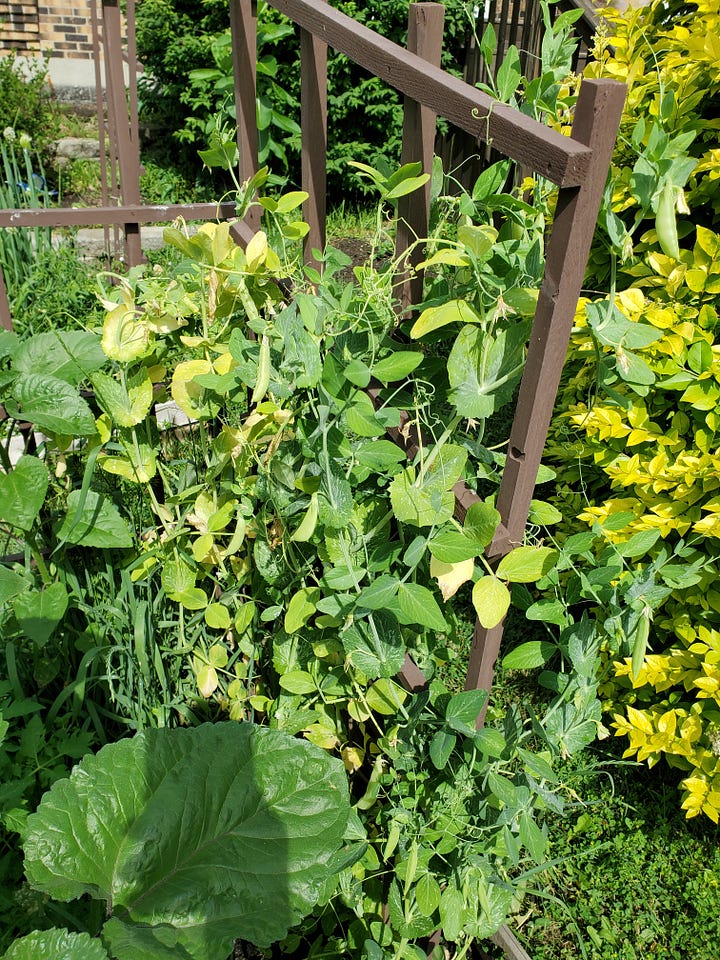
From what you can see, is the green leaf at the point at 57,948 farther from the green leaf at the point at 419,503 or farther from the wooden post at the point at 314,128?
the wooden post at the point at 314,128

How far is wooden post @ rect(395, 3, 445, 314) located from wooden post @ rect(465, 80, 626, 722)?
1.11 ft

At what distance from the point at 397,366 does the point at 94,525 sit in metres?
0.85

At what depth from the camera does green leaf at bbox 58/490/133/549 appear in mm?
1652

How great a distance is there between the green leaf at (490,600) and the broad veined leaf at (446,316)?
40cm

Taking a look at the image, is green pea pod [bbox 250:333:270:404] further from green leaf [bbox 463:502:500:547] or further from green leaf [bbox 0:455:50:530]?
green leaf [bbox 0:455:50:530]

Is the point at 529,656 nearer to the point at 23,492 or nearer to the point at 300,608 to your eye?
the point at 300,608

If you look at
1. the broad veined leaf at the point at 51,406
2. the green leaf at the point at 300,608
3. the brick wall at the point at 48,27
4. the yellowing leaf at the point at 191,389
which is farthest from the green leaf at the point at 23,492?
the brick wall at the point at 48,27

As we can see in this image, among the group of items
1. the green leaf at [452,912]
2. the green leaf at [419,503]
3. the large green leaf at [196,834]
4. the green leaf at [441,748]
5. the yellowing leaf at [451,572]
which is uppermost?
the green leaf at [419,503]

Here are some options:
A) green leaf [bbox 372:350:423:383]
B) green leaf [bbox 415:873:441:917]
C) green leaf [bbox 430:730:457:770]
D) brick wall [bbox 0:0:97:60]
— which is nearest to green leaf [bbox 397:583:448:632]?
green leaf [bbox 430:730:457:770]

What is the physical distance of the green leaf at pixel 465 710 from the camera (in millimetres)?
1255

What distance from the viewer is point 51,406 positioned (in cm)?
153

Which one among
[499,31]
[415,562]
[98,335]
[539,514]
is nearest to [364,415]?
[415,562]

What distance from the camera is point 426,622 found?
1.16m

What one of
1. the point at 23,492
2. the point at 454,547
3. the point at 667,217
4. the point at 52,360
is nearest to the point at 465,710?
the point at 454,547
